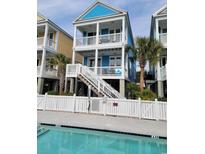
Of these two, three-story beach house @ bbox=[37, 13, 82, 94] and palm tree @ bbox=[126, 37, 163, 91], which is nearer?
palm tree @ bbox=[126, 37, 163, 91]

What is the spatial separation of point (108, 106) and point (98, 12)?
32.3 feet

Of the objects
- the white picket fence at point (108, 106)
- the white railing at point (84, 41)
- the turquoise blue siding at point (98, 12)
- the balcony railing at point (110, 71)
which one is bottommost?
the white picket fence at point (108, 106)

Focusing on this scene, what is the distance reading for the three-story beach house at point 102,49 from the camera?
38.7 ft

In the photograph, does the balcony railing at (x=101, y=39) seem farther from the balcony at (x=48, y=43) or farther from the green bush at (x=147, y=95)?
the green bush at (x=147, y=95)

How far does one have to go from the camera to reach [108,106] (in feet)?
29.4

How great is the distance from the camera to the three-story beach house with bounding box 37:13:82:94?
15.0 metres

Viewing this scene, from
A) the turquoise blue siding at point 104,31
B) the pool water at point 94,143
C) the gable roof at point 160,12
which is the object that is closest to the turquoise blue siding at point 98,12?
the turquoise blue siding at point 104,31

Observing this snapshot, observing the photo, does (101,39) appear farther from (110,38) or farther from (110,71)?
(110,71)

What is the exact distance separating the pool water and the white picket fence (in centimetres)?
248

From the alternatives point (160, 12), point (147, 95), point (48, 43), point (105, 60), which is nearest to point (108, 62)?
point (105, 60)

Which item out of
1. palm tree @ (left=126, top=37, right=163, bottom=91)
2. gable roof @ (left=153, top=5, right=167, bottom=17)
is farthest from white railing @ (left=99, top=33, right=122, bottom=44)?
gable roof @ (left=153, top=5, right=167, bottom=17)

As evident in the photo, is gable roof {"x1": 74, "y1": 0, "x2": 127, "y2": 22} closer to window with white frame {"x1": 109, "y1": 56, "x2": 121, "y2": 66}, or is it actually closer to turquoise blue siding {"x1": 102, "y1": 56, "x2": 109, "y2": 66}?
turquoise blue siding {"x1": 102, "y1": 56, "x2": 109, "y2": 66}

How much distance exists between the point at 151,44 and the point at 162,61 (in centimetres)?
351
